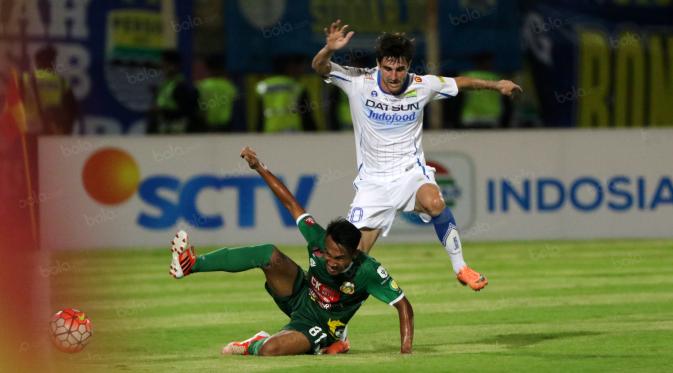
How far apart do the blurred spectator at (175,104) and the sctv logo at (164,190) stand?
2.68 metres

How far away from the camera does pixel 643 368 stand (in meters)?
8.42

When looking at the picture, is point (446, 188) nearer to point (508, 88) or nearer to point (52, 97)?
point (52, 97)

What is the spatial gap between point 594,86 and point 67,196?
11.1m

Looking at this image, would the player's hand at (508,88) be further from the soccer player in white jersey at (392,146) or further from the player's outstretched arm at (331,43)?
the player's outstretched arm at (331,43)

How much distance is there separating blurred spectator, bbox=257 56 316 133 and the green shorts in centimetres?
1161

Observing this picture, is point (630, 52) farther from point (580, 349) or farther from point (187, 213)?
point (580, 349)

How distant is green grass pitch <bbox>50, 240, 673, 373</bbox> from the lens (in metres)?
8.90

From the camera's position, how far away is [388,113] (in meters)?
10.9

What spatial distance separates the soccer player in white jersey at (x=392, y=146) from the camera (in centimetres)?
1085

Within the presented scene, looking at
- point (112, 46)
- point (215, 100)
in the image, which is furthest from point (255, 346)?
point (112, 46)

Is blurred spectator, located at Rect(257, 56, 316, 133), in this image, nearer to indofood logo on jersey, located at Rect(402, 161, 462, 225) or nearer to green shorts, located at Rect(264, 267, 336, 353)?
indofood logo on jersey, located at Rect(402, 161, 462, 225)

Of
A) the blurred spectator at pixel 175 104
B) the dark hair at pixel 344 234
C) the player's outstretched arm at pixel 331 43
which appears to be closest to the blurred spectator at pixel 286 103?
the blurred spectator at pixel 175 104

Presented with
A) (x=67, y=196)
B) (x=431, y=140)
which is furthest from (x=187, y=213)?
(x=431, y=140)

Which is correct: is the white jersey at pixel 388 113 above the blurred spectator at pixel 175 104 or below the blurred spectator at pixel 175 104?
above
